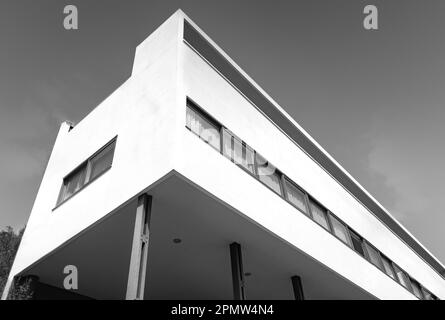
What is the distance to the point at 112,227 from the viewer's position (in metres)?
7.97

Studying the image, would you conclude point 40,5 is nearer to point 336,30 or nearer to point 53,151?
point 53,151

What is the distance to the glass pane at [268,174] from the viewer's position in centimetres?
980

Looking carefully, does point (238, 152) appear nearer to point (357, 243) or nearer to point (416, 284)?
point (357, 243)

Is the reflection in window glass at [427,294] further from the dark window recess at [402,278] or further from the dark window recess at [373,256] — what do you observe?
the dark window recess at [373,256]

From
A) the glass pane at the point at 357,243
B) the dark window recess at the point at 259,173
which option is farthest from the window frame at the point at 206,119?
the glass pane at the point at 357,243

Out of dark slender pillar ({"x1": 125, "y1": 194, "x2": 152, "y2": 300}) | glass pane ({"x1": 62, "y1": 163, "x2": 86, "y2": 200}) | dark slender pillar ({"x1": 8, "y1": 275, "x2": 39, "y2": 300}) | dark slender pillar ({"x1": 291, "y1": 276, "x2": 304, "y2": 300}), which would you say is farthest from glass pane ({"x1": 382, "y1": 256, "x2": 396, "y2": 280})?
dark slender pillar ({"x1": 8, "y1": 275, "x2": 39, "y2": 300})

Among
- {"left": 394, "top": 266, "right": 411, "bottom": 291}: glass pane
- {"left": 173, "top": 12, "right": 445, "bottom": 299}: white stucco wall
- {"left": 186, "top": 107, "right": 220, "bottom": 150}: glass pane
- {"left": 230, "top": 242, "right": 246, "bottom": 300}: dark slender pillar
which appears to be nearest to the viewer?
{"left": 173, "top": 12, "right": 445, "bottom": 299}: white stucco wall

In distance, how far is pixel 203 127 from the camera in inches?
332

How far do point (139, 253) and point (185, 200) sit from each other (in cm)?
147

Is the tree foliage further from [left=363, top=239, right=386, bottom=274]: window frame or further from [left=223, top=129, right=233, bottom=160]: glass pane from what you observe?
[left=363, top=239, right=386, bottom=274]: window frame

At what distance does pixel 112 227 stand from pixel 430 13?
32.8 ft

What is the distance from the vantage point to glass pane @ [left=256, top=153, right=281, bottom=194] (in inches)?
386

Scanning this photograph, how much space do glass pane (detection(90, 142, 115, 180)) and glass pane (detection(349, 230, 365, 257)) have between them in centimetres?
952
